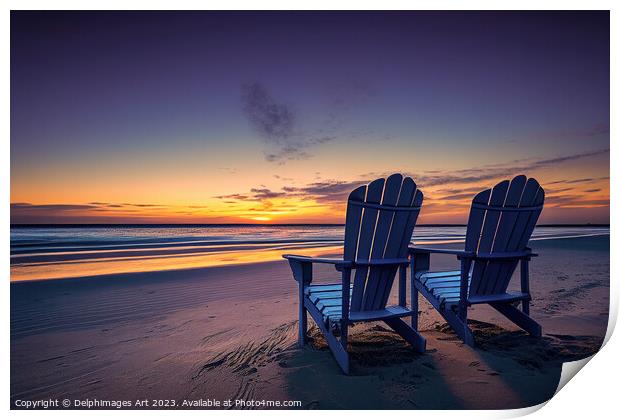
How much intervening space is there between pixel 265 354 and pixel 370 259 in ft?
3.61

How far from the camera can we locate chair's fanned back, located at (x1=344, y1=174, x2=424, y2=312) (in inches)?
95.4

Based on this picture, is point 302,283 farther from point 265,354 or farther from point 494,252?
point 494,252

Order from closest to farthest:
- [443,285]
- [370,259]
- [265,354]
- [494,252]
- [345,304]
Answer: [345,304] < [370,259] < [265,354] < [494,252] < [443,285]

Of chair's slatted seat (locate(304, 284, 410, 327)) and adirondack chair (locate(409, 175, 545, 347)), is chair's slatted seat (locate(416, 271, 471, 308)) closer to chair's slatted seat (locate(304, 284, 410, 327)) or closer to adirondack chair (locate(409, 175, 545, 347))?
adirondack chair (locate(409, 175, 545, 347))

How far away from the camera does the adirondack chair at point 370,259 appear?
2.41 m

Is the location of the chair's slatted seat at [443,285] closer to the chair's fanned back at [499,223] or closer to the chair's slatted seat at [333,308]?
the chair's fanned back at [499,223]

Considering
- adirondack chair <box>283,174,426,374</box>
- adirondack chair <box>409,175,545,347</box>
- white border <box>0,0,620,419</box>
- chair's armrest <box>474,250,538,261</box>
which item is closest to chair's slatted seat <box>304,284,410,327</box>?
adirondack chair <box>283,174,426,374</box>

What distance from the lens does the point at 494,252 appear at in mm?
2891

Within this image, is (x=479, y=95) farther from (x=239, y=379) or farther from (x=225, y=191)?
(x=225, y=191)
